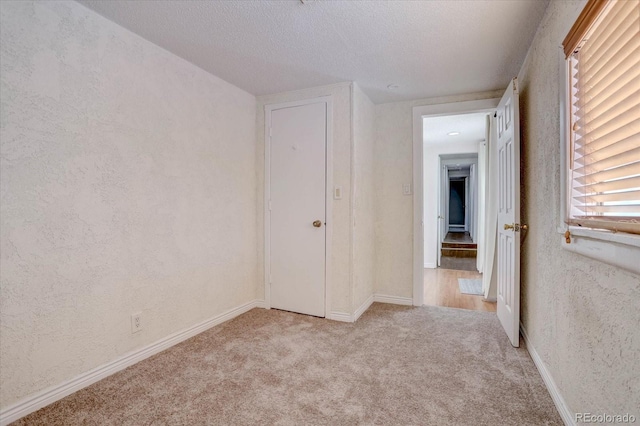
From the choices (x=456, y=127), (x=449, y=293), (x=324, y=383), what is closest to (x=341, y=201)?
(x=324, y=383)

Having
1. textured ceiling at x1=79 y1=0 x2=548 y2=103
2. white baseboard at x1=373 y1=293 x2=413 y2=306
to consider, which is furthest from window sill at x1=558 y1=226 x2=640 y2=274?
white baseboard at x1=373 y1=293 x2=413 y2=306

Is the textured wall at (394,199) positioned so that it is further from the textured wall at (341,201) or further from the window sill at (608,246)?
the window sill at (608,246)

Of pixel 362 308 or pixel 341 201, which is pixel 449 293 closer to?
pixel 362 308

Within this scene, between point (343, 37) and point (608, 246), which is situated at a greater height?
point (343, 37)

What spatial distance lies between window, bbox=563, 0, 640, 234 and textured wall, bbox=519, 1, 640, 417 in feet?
0.54

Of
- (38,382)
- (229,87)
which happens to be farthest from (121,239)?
(229,87)

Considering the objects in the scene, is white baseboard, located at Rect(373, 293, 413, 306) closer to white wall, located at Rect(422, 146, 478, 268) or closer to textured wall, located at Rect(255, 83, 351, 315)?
textured wall, located at Rect(255, 83, 351, 315)

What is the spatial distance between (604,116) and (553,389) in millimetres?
1409

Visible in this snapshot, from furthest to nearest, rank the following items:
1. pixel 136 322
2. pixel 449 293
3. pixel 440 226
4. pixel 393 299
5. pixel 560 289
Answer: pixel 440 226, pixel 449 293, pixel 393 299, pixel 136 322, pixel 560 289

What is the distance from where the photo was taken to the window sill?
940 millimetres

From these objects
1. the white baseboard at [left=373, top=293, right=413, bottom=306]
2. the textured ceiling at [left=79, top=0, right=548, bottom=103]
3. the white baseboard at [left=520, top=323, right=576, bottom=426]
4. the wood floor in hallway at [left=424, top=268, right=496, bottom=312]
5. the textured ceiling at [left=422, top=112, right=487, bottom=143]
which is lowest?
the wood floor in hallway at [left=424, top=268, right=496, bottom=312]

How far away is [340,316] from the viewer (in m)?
2.95

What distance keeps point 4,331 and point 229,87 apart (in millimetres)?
2360

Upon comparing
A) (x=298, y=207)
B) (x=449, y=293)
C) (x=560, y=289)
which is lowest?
(x=449, y=293)
